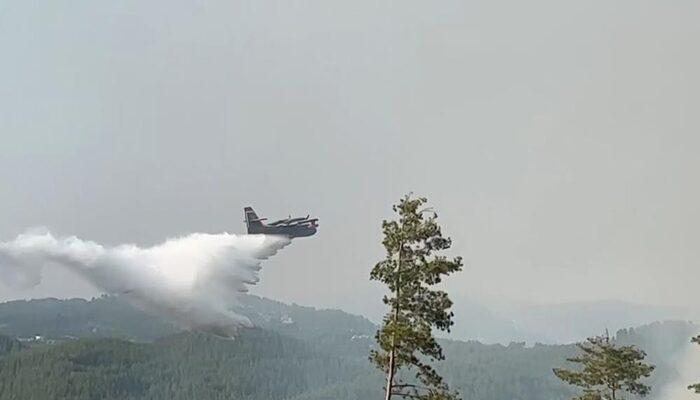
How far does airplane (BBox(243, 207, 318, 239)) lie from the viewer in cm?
11912

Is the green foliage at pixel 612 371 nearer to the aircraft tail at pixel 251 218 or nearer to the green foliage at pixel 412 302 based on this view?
the green foliage at pixel 412 302

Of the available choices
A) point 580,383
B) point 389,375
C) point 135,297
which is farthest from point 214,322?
point 389,375

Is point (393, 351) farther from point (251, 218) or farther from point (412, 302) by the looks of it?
point (251, 218)

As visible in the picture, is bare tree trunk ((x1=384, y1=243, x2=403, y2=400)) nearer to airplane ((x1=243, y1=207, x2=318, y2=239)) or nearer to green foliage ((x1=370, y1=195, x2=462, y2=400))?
Result: green foliage ((x1=370, y1=195, x2=462, y2=400))

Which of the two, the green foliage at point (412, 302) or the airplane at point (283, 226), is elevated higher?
the airplane at point (283, 226)

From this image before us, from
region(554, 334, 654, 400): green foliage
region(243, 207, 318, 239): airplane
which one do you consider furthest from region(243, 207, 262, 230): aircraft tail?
region(554, 334, 654, 400): green foliage

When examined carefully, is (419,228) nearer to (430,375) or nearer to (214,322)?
(430,375)

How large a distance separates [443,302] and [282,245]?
8307 centimetres

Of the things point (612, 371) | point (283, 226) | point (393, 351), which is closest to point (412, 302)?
point (393, 351)

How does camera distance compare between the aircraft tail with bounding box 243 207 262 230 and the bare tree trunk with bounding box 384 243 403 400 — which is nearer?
the bare tree trunk with bounding box 384 243 403 400

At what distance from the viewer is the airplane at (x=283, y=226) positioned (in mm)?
119125

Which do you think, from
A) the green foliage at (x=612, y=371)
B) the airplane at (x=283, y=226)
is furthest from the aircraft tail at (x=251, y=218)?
the green foliage at (x=612, y=371)

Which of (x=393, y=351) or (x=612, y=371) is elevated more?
(x=612, y=371)

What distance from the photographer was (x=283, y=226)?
122 metres
